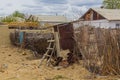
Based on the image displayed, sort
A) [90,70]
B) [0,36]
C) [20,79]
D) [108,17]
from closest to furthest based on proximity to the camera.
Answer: [20,79] → [90,70] → [0,36] → [108,17]

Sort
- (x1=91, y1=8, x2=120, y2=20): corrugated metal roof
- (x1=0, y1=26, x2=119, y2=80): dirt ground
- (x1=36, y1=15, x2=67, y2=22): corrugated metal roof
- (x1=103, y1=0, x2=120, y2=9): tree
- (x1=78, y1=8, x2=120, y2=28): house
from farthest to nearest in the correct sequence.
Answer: (x1=36, y1=15, x2=67, y2=22): corrugated metal roof < (x1=103, y1=0, x2=120, y2=9): tree < (x1=91, y1=8, x2=120, y2=20): corrugated metal roof < (x1=78, y1=8, x2=120, y2=28): house < (x1=0, y1=26, x2=119, y2=80): dirt ground

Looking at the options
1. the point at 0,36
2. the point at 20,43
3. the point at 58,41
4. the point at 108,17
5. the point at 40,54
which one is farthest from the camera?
the point at 108,17

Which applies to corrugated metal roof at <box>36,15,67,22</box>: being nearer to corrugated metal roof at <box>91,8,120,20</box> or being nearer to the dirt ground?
corrugated metal roof at <box>91,8,120,20</box>

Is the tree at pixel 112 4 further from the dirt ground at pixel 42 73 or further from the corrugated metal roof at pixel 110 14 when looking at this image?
the dirt ground at pixel 42 73

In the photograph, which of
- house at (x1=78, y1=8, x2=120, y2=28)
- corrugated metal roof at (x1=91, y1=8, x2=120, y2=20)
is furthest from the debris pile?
corrugated metal roof at (x1=91, y1=8, x2=120, y2=20)

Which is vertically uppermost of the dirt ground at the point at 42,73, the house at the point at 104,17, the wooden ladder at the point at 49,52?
the house at the point at 104,17

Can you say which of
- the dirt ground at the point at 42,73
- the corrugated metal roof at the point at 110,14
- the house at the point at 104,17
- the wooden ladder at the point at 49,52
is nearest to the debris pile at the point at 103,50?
the dirt ground at the point at 42,73

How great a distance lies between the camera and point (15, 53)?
17.4 metres

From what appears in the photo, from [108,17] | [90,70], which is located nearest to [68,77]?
[90,70]

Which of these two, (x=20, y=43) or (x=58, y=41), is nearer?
(x=58, y=41)

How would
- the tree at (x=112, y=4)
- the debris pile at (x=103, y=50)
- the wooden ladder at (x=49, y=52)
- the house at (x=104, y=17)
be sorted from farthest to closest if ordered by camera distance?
the tree at (x=112, y=4)
the house at (x=104, y=17)
the wooden ladder at (x=49, y=52)
the debris pile at (x=103, y=50)

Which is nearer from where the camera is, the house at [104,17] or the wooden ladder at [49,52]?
the wooden ladder at [49,52]

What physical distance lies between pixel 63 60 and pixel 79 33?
1.89 metres

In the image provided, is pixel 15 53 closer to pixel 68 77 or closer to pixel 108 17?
pixel 68 77
